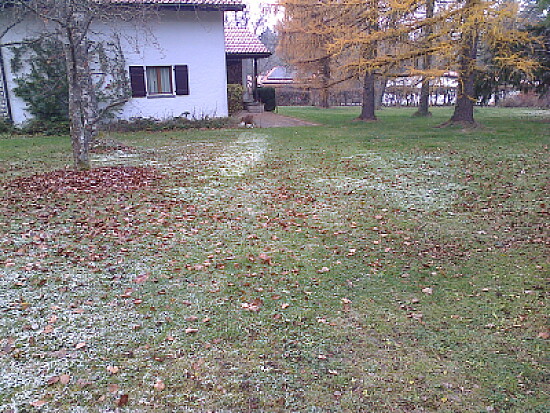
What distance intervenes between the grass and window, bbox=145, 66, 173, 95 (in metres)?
9.78

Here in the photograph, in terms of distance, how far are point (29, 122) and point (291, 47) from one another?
12.0m

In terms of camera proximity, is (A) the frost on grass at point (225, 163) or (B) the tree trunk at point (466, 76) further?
(B) the tree trunk at point (466, 76)

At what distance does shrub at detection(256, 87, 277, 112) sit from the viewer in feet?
82.6

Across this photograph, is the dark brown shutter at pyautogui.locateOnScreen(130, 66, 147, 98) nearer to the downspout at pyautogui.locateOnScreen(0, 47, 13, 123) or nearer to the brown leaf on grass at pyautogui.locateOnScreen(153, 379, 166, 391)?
the downspout at pyautogui.locateOnScreen(0, 47, 13, 123)

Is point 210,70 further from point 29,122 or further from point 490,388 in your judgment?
point 490,388

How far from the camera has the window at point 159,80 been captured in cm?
1691

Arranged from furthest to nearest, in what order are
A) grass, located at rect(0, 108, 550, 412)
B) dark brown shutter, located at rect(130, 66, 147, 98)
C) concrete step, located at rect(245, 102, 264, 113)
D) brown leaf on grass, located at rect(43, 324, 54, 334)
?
concrete step, located at rect(245, 102, 264, 113), dark brown shutter, located at rect(130, 66, 147, 98), brown leaf on grass, located at rect(43, 324, 54, 334), grass, located at rect(0, 108, 550, 412)

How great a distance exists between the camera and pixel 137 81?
16641 mm

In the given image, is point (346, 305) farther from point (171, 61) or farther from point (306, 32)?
point (306, 32)

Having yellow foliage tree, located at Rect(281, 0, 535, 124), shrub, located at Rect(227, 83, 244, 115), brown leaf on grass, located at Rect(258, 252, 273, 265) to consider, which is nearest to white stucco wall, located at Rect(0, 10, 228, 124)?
shrub, located at Rect(227, 83, 244, 115)

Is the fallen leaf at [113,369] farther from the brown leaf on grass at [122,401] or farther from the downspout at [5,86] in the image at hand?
the downspout at [5,86]

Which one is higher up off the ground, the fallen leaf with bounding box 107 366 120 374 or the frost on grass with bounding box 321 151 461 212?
the frost on grass with bounding box 321 151 461 212

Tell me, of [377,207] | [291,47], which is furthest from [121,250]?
[291,47]

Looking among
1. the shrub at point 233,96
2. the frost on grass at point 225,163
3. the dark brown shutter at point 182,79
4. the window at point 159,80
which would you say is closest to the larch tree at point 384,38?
the frost on grass at point 225,163
